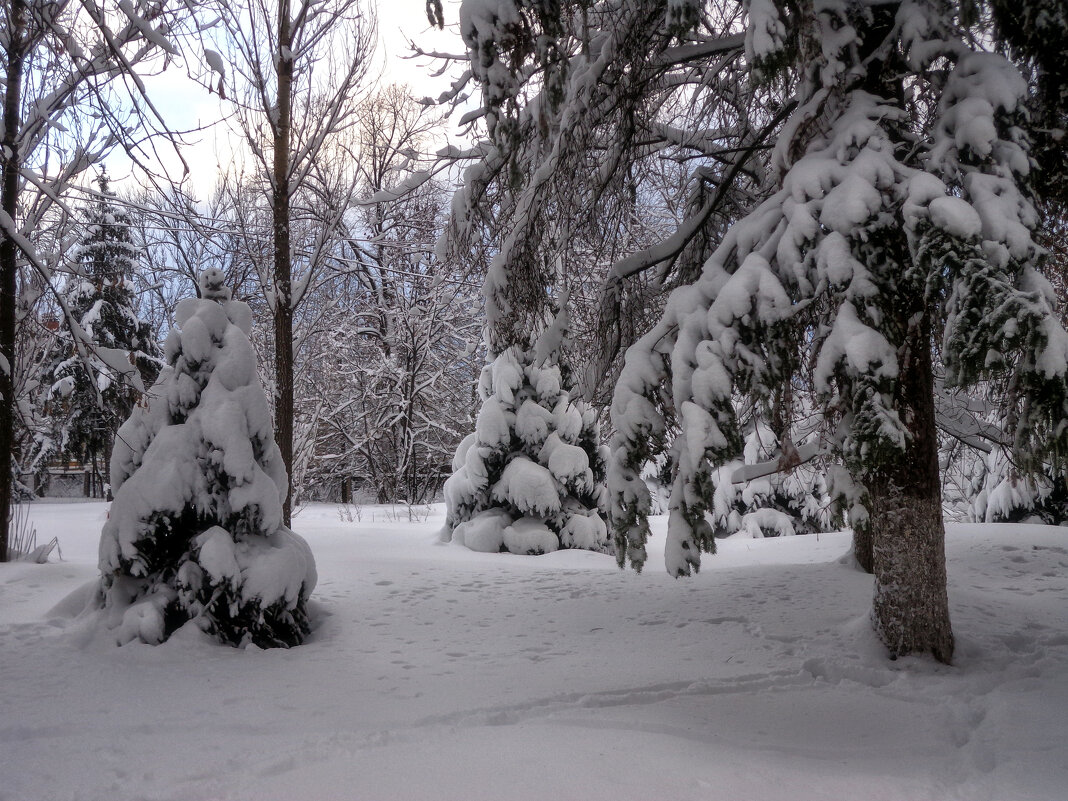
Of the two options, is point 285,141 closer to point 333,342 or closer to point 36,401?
point 333,342

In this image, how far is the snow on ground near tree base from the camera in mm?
3004

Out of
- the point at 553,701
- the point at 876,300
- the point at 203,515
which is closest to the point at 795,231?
the point at 876,300

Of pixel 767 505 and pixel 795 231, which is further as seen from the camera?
pixel 767 505

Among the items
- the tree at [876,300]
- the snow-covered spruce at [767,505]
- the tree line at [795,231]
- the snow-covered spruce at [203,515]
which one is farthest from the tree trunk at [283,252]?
the snow-covered spruce at [767,505]

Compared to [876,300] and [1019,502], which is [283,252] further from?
[1019,502]

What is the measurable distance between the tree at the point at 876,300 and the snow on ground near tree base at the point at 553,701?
0.69 m

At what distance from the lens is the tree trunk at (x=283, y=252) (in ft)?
26.7

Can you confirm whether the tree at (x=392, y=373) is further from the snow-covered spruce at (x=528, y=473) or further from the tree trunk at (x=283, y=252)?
the tree trunk at (x=283, y=252)

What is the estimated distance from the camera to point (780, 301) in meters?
3.77

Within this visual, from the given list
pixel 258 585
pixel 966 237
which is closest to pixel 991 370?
pixel 966 237

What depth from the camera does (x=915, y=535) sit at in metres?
4.39

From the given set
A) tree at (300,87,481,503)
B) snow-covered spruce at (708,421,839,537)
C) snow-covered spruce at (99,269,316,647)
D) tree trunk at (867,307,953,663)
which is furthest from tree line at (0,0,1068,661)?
tree at (300,87,481,503)

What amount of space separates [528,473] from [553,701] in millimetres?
5712

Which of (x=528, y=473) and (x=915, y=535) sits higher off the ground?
(x=528, y=473)
